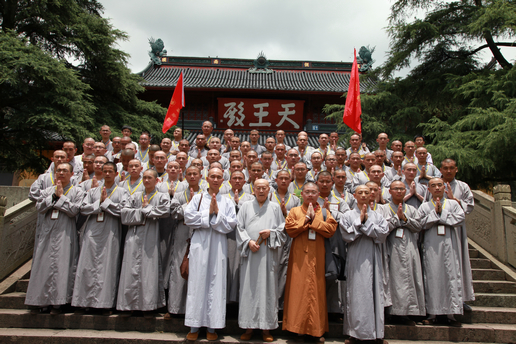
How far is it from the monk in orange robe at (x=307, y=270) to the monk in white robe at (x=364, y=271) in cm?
27

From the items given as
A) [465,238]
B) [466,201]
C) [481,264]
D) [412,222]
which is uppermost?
[466,201]

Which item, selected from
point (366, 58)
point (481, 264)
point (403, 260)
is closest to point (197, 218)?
point (403, 260)

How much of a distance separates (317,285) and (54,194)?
3387 millimetres

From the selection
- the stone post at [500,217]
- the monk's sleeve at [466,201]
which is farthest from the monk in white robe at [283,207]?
the stone post at [500,217]

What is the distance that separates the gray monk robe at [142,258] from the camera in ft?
13.5

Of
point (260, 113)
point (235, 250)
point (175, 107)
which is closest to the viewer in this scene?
point (235, 250)

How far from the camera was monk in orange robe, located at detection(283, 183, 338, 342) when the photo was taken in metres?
3.72

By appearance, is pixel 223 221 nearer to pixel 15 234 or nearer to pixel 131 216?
pixel 131 216

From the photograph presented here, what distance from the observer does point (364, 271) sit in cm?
391

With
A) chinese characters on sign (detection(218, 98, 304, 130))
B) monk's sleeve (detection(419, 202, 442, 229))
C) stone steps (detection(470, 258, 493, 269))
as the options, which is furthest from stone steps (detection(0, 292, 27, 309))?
chinese characters on sign (detection(218, 98, 304, 130))

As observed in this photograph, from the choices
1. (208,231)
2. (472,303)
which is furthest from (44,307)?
(472,303)

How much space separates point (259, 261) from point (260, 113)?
1044 cm

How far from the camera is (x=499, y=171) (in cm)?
823

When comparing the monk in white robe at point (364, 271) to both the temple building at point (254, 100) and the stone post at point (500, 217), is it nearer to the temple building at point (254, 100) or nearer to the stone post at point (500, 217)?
the stone post at point (500, 217)
